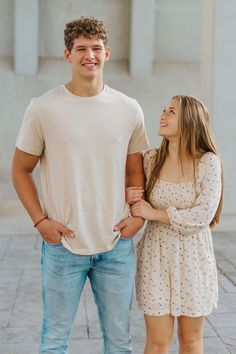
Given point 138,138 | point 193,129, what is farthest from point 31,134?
point 193,129

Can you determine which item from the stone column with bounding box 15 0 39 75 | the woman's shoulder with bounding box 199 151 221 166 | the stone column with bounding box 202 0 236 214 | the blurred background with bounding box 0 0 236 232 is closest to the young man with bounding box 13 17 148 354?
the woman's shoulder with bounding box 199 151 221 166

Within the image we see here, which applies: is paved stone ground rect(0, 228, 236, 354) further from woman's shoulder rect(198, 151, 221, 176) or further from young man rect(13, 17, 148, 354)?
woman's shoulder rect(198, 151, 221, 176)

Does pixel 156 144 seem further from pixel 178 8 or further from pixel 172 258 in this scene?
pixel 172 258

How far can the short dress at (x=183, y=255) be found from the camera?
293cm

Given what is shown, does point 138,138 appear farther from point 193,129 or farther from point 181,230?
point 181,230

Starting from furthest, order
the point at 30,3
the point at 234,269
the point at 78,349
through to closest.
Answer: the point at 30,3
the point at 234,269
the point at 78,349

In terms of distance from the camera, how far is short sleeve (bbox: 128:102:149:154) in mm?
2953

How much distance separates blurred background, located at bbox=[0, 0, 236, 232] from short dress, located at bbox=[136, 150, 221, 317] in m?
6.90

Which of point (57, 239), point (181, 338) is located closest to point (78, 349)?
point (181, 338)

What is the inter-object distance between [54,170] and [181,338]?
3.37 feet

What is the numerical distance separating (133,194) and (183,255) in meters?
0.37

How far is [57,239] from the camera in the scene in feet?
9.37

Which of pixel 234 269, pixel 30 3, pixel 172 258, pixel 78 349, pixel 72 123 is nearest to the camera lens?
pixel 72 123

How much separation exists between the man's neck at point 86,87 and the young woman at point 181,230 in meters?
0.38
